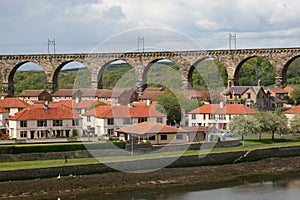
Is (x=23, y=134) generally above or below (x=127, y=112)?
below

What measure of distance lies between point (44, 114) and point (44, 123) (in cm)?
80

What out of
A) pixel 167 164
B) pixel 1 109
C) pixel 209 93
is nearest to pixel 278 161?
pixel 167 164

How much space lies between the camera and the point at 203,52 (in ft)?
278

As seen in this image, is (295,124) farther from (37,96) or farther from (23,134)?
(37,96)

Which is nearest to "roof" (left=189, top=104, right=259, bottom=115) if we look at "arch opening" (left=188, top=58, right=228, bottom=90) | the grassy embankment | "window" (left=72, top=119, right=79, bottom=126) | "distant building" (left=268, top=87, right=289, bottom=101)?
the grassy embankment

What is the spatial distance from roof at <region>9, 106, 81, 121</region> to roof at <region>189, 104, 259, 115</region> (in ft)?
45.9

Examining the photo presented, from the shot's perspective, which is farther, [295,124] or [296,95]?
[296,95]

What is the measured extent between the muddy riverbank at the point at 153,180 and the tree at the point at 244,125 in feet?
21.5

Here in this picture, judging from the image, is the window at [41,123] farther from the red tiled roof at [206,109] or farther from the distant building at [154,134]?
the red tiled roof at [206,109]

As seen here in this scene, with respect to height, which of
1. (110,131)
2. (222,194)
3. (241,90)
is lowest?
(222,194)

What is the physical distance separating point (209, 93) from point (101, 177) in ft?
157

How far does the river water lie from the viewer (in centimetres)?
3484

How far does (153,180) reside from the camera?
39.1 m

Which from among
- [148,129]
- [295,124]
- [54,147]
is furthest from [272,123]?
[54,147]
